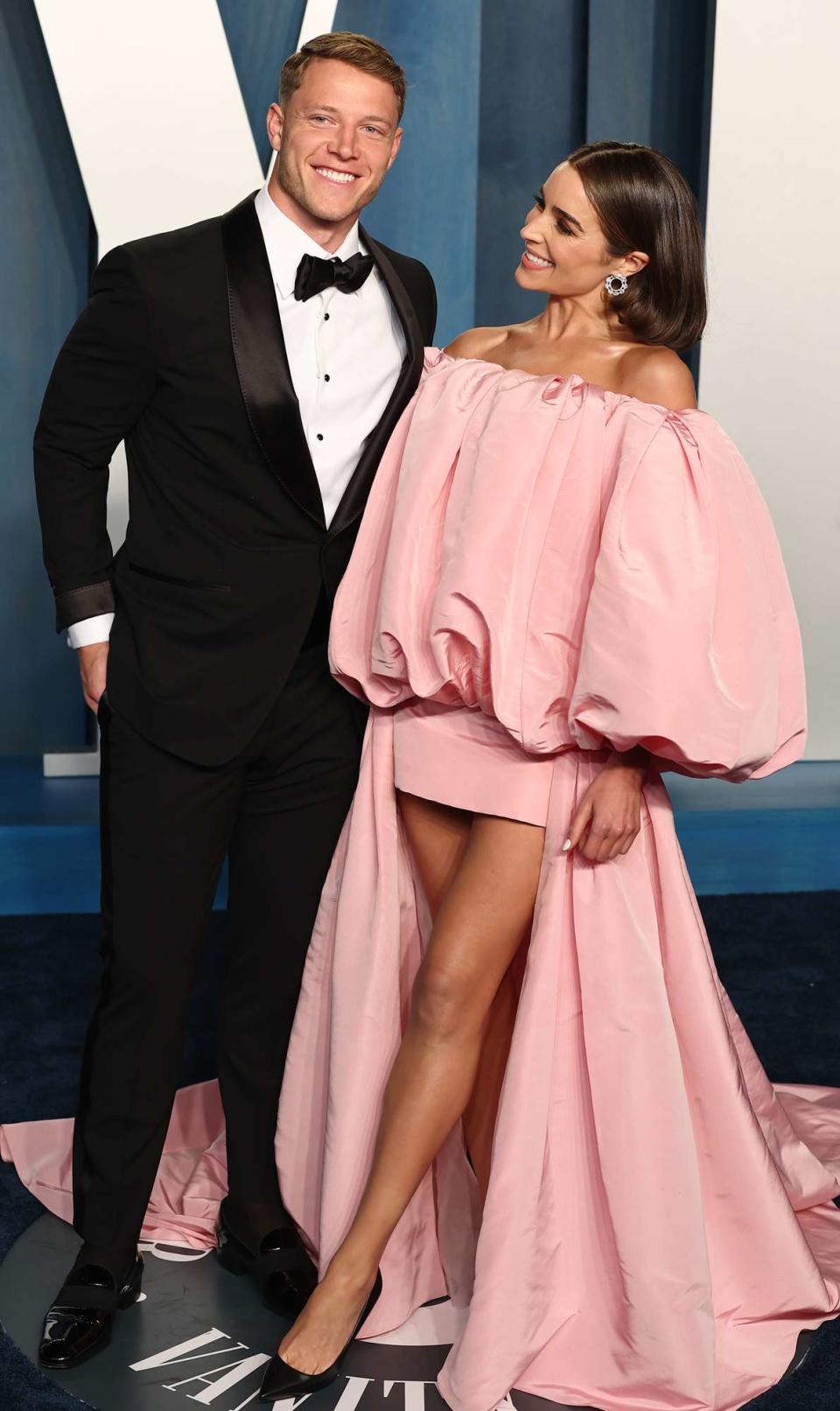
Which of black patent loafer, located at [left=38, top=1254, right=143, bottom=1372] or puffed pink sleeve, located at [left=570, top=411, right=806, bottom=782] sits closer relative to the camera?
puffed pink sleeve, located at [left=570, top=411, right=806, bottom=782]

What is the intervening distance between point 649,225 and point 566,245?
0.12 metres

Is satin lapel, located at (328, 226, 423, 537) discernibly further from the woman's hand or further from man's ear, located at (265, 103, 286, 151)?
the woman's hand

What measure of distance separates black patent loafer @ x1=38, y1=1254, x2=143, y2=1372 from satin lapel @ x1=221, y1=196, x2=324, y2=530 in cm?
119

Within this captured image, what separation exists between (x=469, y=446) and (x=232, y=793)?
63 centimetres

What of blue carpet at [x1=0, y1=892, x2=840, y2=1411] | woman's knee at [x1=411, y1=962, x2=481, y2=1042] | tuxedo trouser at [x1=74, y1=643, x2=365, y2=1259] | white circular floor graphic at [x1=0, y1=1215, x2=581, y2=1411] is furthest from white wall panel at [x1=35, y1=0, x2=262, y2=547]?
white circular floor graphic at [x1=0, y1=1215, x2=581, y2=1411]

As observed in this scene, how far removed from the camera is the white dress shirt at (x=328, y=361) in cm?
220

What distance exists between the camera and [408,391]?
88.2 inches

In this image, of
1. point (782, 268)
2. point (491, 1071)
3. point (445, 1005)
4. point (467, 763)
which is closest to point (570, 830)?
point (467, 763)

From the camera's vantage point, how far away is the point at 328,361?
2217 millimetres

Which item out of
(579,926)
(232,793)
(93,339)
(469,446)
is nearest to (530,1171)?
(579,926)

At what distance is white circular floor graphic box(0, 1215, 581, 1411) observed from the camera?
6.86 feet

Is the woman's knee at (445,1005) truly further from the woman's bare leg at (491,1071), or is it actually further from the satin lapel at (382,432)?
the satin lapel at (382,432)

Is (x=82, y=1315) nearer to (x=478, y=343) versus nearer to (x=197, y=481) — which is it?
(x=197, y=481)

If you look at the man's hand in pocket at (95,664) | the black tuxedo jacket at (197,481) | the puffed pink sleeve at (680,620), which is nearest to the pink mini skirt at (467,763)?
the puffed pink sleeve at (680,620)
